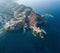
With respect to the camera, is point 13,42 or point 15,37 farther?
point 15,37

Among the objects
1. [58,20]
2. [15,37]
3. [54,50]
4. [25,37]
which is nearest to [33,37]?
[25,37]

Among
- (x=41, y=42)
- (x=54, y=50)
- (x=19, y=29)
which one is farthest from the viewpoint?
(x=19, y=29)

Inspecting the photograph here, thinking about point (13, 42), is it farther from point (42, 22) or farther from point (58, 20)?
point (58, 20)

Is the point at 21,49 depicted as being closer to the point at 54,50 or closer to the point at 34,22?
the point at 54,50

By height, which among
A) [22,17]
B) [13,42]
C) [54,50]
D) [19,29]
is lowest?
[54,50]

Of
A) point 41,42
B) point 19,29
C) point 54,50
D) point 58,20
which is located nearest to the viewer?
point 54,50

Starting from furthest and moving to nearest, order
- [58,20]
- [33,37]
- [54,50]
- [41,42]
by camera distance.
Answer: [58,20] < [33,37] < [41,42] < [54,50]

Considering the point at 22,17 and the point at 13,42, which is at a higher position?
the point at 22,17

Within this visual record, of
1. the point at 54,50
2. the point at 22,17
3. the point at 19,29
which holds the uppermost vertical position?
the point at 22,17

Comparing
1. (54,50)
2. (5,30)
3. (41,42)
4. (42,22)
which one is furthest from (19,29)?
(54,50)
